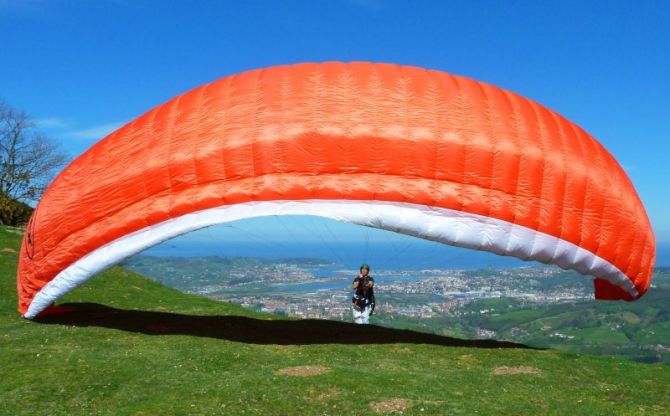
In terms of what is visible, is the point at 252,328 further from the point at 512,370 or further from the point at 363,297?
the point at 512,370

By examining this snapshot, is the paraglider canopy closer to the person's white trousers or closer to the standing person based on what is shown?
the standing person

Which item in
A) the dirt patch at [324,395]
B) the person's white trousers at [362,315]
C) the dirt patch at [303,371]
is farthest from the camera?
Answer: the person's white trousers at [362,315]

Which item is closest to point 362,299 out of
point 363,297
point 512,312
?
point 363,297

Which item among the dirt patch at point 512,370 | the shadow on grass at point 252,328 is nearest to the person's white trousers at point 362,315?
the shadow on grass at point 252,328

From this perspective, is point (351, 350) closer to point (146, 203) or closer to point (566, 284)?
point (146, 203)

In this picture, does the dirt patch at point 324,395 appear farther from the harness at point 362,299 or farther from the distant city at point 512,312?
the distant city at point 512,312

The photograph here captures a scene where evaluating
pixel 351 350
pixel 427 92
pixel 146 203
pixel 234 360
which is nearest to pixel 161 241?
pixel 146 203

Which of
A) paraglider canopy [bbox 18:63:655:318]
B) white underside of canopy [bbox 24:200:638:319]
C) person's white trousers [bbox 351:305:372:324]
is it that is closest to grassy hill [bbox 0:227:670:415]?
person's white trousers [bbox 351:305:372:324]
